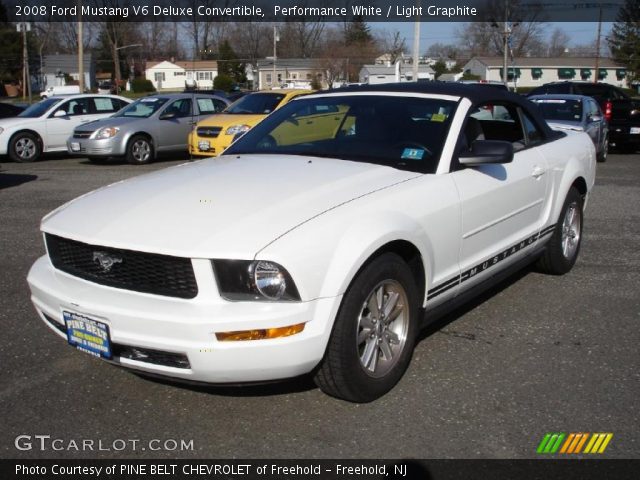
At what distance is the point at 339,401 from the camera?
3527 mm

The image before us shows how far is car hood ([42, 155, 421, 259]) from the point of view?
305 centimetres

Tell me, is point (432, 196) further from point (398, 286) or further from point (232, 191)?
point (232, 191)

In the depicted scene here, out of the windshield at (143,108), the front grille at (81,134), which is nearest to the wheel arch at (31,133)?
the front grille at (81,134)

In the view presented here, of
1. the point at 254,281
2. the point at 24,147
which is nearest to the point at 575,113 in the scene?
the point at 24,147

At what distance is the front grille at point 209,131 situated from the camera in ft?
44.1

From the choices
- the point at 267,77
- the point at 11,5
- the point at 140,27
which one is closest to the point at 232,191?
the point at 11,5

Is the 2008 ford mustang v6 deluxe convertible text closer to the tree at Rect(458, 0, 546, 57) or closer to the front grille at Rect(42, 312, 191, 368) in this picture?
the front grille at Rect(42, 312, 191, 368)

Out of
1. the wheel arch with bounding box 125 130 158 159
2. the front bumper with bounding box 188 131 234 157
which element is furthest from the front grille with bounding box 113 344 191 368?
the wheel arch with bounding box 125 130 158 159

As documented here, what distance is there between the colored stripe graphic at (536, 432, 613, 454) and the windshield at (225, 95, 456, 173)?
5.42ft

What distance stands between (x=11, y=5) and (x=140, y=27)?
18.9 meters

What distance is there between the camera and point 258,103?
14336mm

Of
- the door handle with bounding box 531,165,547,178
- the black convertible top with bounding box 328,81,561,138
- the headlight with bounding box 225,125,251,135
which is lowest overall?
the door handle with bounding box 531,165,547,178

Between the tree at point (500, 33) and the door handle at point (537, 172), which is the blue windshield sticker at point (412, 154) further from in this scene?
the tree at point (500, 33)

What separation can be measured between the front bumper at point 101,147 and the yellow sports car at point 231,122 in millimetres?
1757
